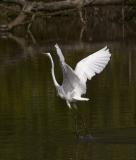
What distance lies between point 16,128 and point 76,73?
1.24m

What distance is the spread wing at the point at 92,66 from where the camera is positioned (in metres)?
11.5

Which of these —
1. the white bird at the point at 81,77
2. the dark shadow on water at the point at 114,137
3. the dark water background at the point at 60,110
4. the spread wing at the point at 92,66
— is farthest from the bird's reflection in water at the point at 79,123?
the spread wing at the point at 92,66

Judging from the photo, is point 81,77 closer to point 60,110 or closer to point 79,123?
point 79,123

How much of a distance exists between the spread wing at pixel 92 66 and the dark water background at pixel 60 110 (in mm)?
782

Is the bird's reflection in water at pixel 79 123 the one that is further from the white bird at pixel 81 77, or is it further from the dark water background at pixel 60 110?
the white bird at pixel 81 77

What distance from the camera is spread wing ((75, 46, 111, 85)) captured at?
11.5 metres

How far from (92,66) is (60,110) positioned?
6.81 feet

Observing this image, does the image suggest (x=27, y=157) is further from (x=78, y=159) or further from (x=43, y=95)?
(x=43, y=95)

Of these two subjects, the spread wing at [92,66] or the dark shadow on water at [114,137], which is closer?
the dark shadow on water at [114,137]

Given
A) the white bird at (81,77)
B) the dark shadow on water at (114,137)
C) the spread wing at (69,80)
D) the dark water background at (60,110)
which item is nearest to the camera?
the dark water background at (60,110)

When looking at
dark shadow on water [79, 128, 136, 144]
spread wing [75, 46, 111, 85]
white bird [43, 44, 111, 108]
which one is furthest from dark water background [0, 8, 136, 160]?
spread wing [75, 46, 111, 85]

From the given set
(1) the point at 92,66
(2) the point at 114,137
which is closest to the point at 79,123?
(1) the point at 92,66

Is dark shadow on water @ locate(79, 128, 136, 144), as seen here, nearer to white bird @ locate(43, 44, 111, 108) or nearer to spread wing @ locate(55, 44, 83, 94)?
white bird @ locate(43, 44, 111, 108)

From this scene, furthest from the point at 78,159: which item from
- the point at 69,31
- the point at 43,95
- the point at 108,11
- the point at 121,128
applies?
the point at 108,11
